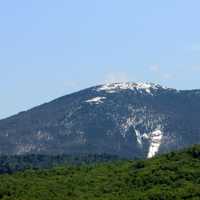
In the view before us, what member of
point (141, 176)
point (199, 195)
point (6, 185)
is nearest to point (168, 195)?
point (199, 195)

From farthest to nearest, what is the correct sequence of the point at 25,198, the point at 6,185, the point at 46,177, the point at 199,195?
the point at 46,177 < the point at 6,185 < the point at 25,198 < the point at 199,195

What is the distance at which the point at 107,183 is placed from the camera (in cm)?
12950

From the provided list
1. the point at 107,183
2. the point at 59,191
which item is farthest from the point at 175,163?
the point at 59,191

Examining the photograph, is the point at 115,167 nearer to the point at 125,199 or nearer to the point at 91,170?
the point at 91,170

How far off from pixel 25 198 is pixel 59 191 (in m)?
7.07

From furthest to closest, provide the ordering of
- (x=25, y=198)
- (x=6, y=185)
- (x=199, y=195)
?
(x=6, y=185) < (x=25, y=198) < (x=199, y=195)

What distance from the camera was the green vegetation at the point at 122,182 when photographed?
385 feet

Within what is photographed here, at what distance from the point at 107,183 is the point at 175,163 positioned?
1182 cm

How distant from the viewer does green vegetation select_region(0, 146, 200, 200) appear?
117288 millimetres

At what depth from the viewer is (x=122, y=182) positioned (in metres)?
128

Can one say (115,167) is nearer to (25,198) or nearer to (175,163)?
(175,163)

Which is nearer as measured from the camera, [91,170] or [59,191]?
[59,191]

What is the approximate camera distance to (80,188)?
4988 inches

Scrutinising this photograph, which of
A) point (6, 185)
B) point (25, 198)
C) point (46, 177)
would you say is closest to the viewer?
point (25, 198)
